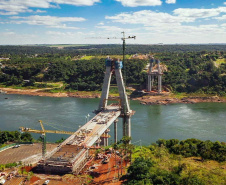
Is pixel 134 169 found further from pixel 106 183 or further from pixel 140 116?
pixel 140 116

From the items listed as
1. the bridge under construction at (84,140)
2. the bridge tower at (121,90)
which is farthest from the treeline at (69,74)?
the bridge under construction at (84,140)

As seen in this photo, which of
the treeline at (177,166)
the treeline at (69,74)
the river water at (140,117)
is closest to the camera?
the treeline at (177,166)

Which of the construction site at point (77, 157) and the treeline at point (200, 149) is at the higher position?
the construction site at point (77, 157)

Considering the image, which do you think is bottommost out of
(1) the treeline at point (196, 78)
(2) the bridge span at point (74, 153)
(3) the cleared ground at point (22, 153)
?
(3) the cleared ground at point (22, 153)

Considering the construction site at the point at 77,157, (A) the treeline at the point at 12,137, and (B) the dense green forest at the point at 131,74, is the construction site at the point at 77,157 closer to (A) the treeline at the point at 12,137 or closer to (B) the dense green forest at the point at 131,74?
(A) the treeline at the point at 12,137

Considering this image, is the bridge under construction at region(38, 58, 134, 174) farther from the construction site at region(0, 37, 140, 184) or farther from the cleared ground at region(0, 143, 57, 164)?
the cleared ground at region(0, 143, 57, 164)

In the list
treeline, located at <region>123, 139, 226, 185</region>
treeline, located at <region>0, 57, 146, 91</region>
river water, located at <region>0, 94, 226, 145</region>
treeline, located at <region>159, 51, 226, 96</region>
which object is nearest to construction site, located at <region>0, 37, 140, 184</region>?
treeline, located at <region>123, 139, 226, 185</region>

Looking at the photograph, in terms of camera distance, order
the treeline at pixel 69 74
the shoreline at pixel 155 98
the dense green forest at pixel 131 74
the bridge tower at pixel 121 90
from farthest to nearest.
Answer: the treeline at pixel 69 74 < the dense green forest at pixel 131 74 < the shoreline at pixel 155 98 < the bridge tower at pixel 121 90
